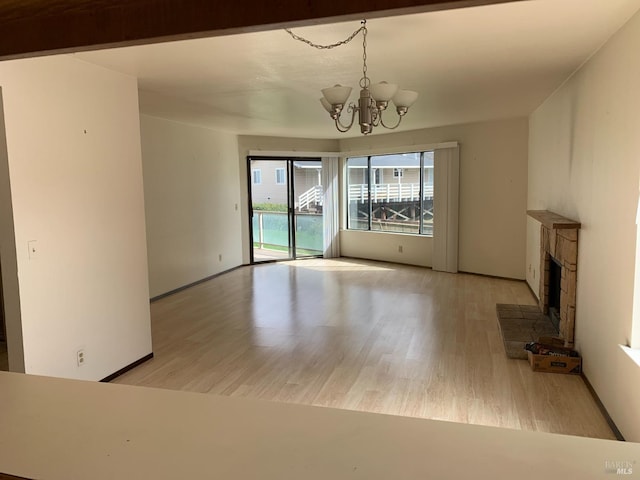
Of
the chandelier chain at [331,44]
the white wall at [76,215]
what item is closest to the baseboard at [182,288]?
the white wall at [76,215]

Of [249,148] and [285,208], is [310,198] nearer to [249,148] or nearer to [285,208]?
[285,208]

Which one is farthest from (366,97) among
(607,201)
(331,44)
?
(607,201)

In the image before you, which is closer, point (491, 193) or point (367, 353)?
point (367, 353)

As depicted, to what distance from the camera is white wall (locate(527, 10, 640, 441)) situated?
8.14ft

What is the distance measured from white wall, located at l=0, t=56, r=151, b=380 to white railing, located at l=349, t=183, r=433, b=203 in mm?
5476

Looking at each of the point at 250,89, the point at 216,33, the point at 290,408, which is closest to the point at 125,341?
the point at 250,89

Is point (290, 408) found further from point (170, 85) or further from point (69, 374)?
point (170, 85)

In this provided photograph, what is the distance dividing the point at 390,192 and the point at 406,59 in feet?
17.6

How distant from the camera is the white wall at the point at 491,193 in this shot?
6621 mm

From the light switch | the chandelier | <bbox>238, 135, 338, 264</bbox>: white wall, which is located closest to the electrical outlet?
the light switch

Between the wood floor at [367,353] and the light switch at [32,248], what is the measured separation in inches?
48.5

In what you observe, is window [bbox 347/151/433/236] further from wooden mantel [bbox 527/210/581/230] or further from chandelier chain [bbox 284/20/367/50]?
chandelier chain [bbox 284/20/367/50]

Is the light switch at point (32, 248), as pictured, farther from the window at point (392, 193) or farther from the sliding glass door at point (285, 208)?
the window at point (392, 193)

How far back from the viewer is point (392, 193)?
28.3 feet
